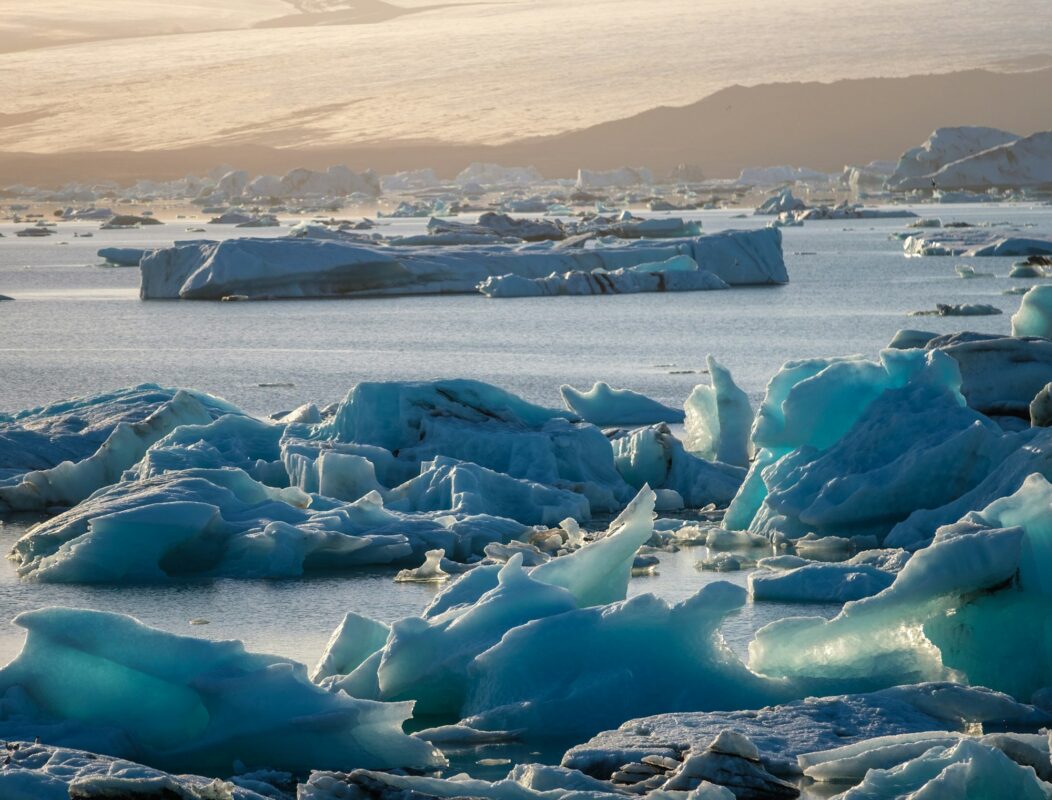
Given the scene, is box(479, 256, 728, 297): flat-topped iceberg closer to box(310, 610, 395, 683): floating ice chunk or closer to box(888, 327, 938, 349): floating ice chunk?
box(888, 327, 938, 349): floating ice chunk

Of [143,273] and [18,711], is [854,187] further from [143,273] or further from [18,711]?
[18,711]

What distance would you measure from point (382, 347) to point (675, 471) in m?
11.3

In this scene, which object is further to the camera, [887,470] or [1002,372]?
[1002,372]

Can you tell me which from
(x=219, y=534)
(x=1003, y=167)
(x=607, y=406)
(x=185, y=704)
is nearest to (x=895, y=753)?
(x=185, y=704)

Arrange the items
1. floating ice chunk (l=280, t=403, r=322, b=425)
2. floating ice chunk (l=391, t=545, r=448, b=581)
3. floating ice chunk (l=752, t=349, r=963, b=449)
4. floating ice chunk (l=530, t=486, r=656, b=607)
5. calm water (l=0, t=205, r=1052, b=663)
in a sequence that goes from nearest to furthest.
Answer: floating ice chunk (l=530, t=486, r=656, b=607) < calm water (l=0, t=205, r=1052, b=663) < floating ice chunk (l=391, t=545, r=448, b=581) < floating ice chunk (l=752, t=349, r=963, b=449) < floating ice chunk (l=280, t=403, r=322, b=425)

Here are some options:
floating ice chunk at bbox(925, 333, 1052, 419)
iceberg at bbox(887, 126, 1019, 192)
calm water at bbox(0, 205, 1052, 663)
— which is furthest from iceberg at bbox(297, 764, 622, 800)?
iceberg at bbox(887, 126, 1019, 192)

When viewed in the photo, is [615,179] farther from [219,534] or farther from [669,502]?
[219,534]

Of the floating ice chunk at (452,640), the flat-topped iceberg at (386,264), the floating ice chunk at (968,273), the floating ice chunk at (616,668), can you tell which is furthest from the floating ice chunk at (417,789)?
the floating ice chunk at (968,273)

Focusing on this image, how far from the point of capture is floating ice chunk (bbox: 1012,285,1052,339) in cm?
1321

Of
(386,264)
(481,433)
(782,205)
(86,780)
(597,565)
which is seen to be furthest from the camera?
(782,205)

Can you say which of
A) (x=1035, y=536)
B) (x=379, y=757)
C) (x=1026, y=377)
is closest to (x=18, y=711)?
(x=379, y=757)

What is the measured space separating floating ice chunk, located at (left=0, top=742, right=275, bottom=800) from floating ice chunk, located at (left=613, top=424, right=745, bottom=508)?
6.30 m

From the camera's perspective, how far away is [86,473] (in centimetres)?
1098

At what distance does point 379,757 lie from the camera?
534cm
